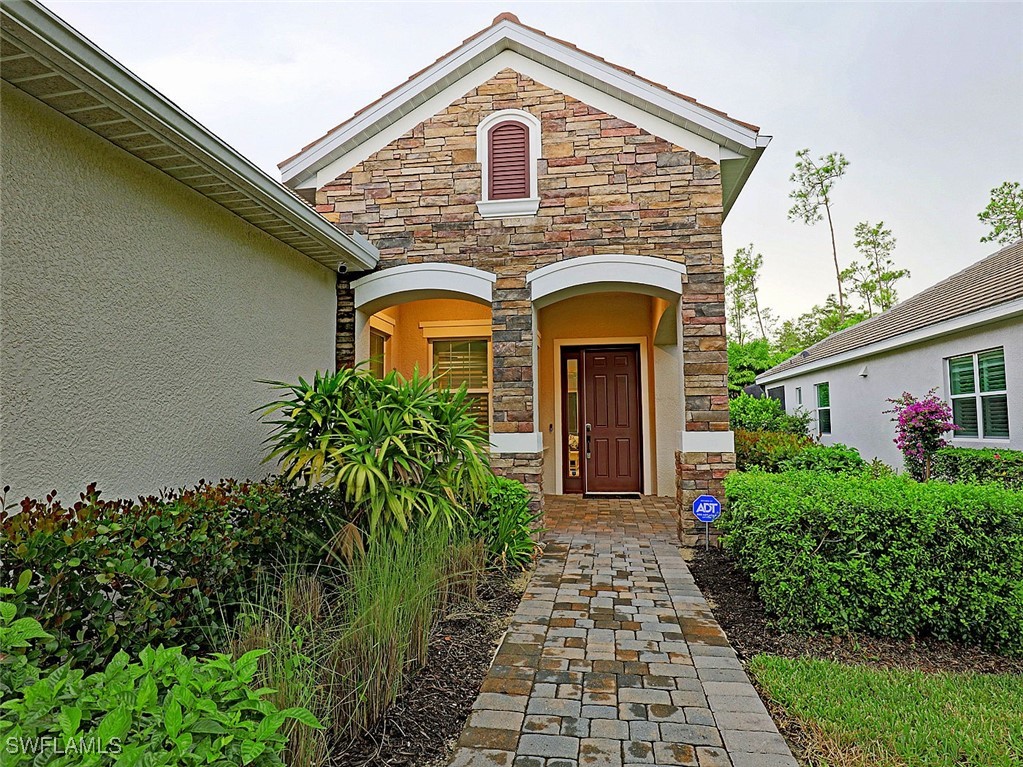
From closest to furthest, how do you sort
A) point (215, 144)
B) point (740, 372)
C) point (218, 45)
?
point (215, 144) < point (218, 45) < point (740, 372)

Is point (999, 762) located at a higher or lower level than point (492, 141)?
lower

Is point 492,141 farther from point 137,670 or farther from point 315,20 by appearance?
point 137,670

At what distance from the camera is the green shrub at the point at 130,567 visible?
7.53ft

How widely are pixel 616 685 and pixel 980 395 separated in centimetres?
825

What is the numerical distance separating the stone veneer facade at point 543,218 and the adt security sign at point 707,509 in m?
0.47

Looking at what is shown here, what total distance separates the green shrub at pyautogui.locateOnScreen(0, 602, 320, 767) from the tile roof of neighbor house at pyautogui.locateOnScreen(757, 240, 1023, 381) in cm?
927

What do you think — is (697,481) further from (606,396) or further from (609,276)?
(606,396)

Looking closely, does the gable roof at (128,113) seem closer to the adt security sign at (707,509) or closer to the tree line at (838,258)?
the adt security sign at (707,509)

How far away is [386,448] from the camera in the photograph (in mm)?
4441

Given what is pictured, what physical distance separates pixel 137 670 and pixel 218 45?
8034 mm

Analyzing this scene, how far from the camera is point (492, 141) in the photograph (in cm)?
733

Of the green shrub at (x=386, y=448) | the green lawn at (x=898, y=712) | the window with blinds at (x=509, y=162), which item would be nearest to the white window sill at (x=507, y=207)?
the window with blinds at (x=509, y=162)

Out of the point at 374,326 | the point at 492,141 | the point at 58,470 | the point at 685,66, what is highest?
the point at 685,66

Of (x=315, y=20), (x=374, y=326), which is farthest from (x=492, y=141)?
(x=374, y=326)
